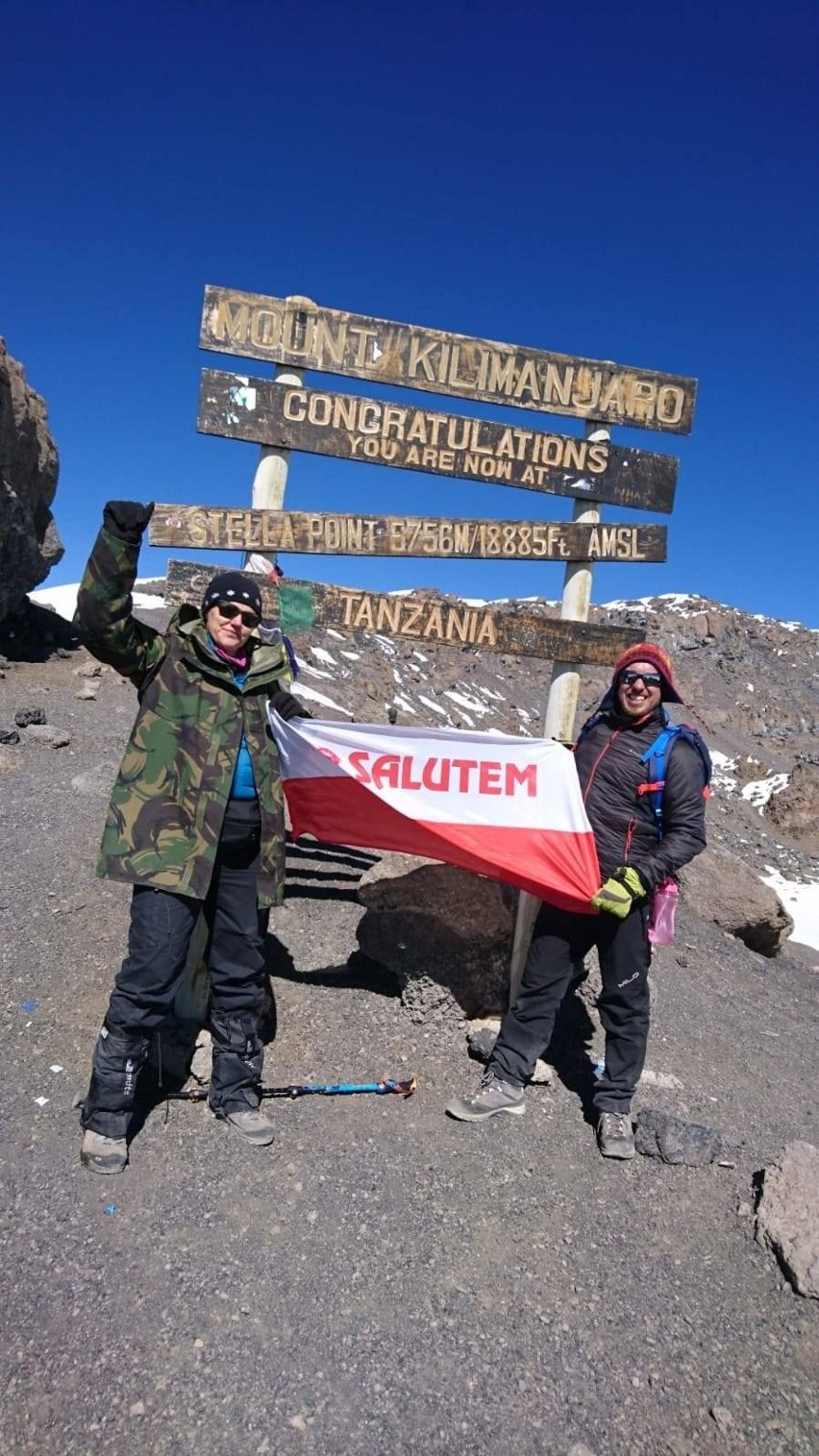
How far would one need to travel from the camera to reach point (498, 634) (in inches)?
219

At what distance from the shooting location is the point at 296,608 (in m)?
5.38

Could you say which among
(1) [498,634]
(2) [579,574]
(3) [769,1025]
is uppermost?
(2) [579,574]

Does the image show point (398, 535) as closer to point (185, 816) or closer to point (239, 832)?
point (239, 832)

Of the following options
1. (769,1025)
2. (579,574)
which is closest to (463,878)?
(579,574)

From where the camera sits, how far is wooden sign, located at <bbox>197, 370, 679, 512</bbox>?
518 centimetres

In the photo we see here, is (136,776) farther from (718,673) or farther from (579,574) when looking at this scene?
(718,673)

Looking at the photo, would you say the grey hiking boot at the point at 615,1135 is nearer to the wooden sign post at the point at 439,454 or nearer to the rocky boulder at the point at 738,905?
the wooden sign post at the point at 439,454

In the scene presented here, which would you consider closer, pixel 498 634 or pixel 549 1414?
pixel 549 1414

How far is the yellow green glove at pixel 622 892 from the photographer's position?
4363 mm

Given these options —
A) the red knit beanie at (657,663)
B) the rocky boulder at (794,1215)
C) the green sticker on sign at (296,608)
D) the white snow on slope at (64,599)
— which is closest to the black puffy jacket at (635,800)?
the red knit beanie at (657,663)

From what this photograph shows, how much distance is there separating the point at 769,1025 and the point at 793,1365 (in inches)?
175

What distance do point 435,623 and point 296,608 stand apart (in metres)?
0.90

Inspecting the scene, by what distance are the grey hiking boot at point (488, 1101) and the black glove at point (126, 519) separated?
3.37m

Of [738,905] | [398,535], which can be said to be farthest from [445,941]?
[738,905]
